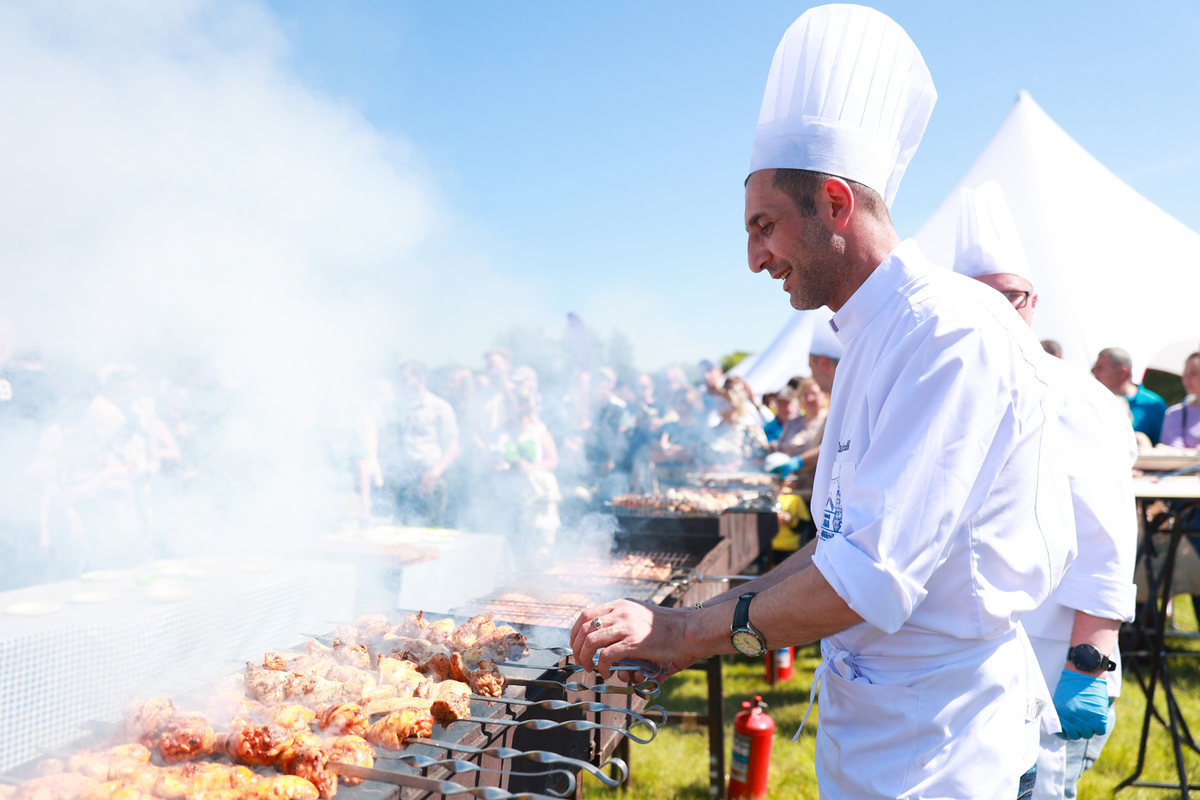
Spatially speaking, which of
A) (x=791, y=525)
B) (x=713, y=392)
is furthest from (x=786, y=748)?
(x=713, y=392)

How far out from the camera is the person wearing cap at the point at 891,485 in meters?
1.34

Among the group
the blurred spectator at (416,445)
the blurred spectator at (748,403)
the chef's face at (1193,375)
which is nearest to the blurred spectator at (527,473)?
the blurred spectator at (416,445)

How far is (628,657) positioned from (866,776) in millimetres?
563

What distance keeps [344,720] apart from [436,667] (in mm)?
421

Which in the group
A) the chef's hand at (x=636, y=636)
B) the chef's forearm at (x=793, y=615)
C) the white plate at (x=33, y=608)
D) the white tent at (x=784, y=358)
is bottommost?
the white plate at (x=33, y=608)

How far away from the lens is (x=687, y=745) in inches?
184

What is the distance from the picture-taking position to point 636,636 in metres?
1.62

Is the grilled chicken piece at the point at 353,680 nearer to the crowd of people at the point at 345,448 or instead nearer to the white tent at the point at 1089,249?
the crowd of people at the point at 345,448

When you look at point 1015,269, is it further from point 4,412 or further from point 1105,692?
point 4,412

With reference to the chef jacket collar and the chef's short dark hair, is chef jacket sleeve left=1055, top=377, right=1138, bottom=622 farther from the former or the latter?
the chef's short dark hair

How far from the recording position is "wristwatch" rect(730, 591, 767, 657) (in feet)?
4.88

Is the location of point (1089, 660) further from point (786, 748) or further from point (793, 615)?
point (786, 748)

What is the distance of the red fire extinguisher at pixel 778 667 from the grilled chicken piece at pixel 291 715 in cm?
423

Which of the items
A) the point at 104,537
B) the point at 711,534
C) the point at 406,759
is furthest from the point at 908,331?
the point at 104,537
